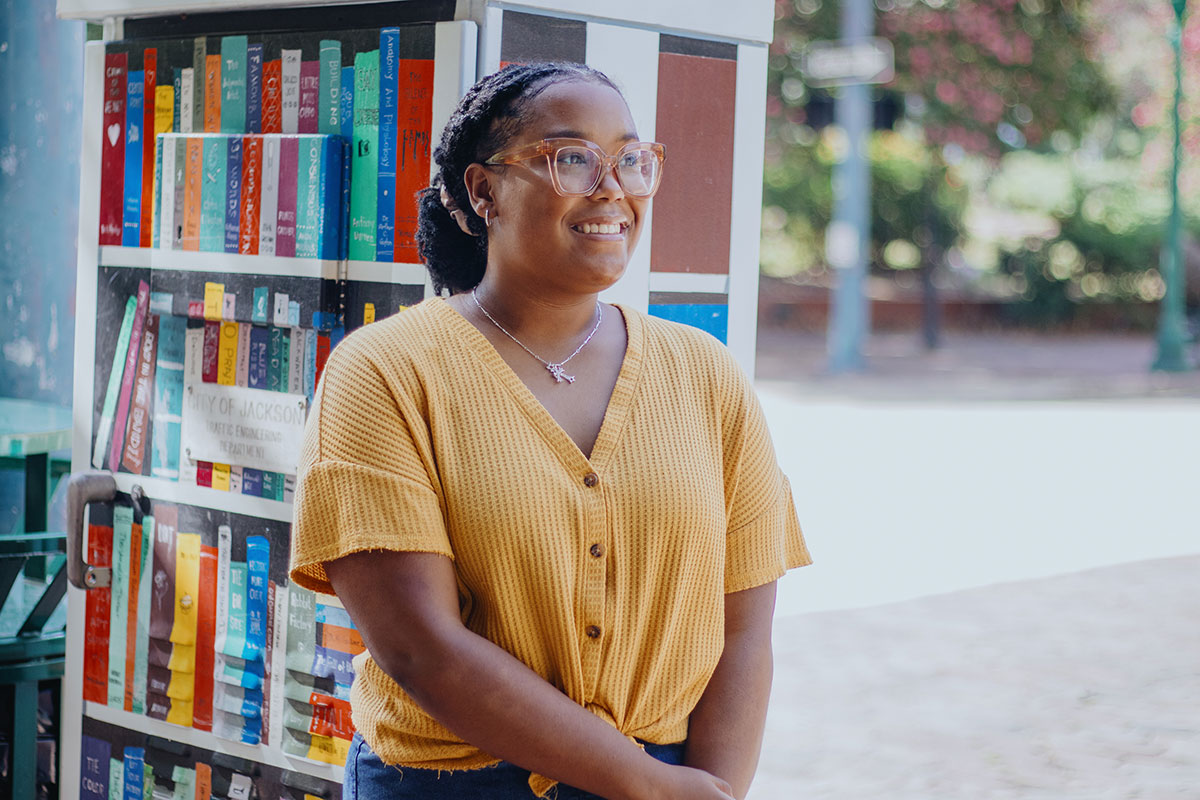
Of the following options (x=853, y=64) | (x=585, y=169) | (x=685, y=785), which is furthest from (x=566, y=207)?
(x=853, y=64)

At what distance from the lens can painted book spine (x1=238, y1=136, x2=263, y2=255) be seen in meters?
2.68

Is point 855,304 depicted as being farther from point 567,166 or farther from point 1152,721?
point 567,166

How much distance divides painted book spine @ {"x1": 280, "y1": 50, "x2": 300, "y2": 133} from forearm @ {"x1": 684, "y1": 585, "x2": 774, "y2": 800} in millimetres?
1348

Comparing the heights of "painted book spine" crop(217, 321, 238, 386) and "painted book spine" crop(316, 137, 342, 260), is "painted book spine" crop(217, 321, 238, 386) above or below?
below

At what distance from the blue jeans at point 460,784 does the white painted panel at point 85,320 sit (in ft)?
4.69

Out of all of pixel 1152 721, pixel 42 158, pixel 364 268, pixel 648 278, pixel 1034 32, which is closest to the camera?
pixel 364 268

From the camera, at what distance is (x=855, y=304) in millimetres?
17062

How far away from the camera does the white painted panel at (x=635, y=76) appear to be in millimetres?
2602

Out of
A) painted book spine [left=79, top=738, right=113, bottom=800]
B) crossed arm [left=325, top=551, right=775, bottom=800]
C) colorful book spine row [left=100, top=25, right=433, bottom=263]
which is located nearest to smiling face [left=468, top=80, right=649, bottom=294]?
crossed arm [left=325, top=551, right=775, bottom=800]

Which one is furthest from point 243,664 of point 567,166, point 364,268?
point 567,166

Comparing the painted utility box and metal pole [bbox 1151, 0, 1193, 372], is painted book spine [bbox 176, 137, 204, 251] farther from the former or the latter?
metal pole [bbox 1151, 0, 1193, 372]

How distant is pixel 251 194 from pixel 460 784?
53.3 inches

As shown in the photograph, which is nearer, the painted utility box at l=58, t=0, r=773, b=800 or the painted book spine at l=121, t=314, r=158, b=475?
the painted utility box at l=58, t=0, r=773, b=800

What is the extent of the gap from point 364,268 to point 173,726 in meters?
1.00
